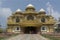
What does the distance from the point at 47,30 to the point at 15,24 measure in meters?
9.90

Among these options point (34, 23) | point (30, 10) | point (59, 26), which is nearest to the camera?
point (34, 23)

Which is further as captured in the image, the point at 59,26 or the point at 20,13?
the point at 59,26

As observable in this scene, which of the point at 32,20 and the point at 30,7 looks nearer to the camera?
the point at 32,20

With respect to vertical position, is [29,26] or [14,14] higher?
[14,14]

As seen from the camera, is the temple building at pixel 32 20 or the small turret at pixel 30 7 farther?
the small turret at pixel 30 7

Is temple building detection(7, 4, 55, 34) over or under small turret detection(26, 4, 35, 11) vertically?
under

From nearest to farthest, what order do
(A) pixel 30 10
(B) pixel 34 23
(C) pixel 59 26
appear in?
1. (B) pixel 34 23
2. (A) pixel 30 10
3. (C) pixel 59 26

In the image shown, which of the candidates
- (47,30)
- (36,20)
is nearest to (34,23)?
(36,20)

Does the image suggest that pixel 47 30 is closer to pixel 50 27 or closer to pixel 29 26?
pixel 50 27

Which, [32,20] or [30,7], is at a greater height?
[30,7]

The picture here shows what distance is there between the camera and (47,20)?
59.3m

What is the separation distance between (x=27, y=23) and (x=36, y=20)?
2.82 meters

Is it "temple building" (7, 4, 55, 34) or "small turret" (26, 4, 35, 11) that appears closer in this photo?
"temple building" (7, 4, 55, 34)

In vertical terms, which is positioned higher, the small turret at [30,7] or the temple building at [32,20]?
the small turret at [30,7]
